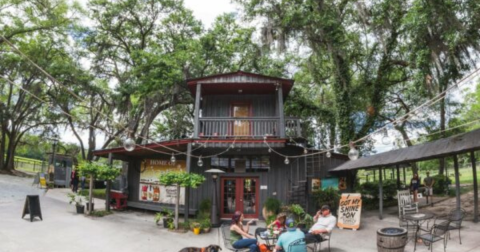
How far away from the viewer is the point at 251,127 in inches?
567

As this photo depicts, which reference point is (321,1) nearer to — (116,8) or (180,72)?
(180,72)

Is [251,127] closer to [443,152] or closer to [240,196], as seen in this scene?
[240,196]

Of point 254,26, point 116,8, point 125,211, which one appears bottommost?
point 125,211

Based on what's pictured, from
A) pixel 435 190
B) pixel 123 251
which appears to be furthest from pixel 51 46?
pixel 435 190

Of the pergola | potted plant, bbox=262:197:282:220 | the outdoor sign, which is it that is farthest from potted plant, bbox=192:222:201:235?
the pergola

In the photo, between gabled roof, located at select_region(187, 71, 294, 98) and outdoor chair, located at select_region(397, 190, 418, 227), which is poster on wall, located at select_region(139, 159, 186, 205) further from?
outdoor chair, located at select_region(397, 190, 418, 227)

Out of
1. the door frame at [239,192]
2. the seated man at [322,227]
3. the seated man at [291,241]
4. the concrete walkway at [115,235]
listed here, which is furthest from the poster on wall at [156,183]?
the seated man at [291,241]

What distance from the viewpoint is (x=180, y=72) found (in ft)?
60.9

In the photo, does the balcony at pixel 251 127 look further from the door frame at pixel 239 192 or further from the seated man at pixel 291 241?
the seated man at pixel 291 241

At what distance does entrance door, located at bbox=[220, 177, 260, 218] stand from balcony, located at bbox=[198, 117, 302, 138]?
2235mm

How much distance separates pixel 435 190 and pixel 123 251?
19.3m

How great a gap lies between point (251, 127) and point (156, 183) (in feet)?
18.5

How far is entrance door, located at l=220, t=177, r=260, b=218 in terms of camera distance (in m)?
14.1

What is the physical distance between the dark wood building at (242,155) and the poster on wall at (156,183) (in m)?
0.05
